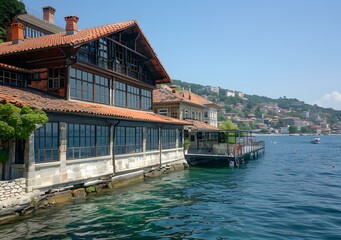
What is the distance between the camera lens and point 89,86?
24734mm

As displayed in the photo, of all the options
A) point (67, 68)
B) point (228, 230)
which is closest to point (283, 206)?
point (228, 230)

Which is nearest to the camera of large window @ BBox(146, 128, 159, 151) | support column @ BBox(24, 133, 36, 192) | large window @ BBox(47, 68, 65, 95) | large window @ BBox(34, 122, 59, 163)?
support column @ BBox(24, 133, 36, 192)

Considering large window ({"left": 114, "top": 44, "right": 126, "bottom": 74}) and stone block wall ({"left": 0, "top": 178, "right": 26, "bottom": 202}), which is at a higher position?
large window ({"left": 114, "top": 44, "right": 126, "bottom": 74})

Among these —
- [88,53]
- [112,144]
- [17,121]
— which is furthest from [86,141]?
[88,53]

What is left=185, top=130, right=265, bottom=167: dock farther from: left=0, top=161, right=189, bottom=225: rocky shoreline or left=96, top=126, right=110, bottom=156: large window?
left=96, top=126, right=110, bottom=156: large window

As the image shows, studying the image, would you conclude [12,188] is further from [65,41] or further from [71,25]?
[71,25]

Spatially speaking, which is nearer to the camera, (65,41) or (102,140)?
(65,41)

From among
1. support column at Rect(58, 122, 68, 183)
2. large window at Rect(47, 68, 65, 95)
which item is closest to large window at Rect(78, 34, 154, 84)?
large window at Rect(47, 68, 65, 95)

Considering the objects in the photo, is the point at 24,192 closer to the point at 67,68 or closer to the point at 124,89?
the point at 67,68

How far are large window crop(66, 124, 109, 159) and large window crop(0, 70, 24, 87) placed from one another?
19.5 ft

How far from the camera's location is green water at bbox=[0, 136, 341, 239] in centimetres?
1418

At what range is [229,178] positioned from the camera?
30.6 meters

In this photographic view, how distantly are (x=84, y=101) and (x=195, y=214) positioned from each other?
12203 millimetres

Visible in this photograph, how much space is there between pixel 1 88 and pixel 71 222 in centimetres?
929
